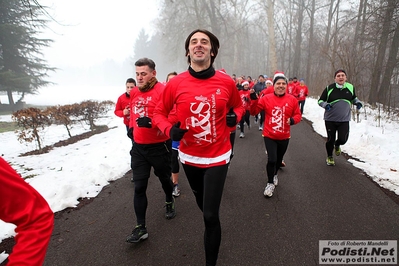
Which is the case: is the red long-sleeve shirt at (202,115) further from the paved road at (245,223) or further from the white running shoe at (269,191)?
the white running shoe at (269,191)

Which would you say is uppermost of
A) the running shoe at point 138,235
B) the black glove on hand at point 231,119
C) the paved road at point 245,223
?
the black glove on hand at point 231,119

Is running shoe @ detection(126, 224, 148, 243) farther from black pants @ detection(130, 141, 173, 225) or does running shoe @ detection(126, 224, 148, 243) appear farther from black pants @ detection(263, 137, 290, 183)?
black pants @ detection(263, 137, 290, 183)

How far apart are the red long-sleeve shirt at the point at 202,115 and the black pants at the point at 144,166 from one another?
82 centimetres

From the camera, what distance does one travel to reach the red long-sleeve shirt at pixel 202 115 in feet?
7.53

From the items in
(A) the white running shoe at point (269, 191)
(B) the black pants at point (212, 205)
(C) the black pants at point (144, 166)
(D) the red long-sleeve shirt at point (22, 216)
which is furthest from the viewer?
(A) the white running shoe at point (269, 191)

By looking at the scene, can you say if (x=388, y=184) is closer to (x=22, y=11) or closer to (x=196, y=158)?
(x=196, y=158)

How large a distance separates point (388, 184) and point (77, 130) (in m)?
12.7

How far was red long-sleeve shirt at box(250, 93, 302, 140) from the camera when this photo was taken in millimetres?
4094

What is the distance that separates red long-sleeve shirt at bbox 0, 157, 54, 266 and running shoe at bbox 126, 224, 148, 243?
211 centimetres

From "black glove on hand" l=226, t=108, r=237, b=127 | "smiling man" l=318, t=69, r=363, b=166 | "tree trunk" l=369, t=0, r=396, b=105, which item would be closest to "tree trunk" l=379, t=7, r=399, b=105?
"tree trunk" l=369, t=0, r=396, b=105

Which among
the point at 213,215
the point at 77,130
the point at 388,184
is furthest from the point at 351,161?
the point at 77,130

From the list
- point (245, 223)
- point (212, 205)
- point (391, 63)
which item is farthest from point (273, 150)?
point (391, 63)

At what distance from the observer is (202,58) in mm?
2275

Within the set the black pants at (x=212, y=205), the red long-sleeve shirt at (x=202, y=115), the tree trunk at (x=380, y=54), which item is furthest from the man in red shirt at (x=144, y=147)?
the tree trunk at (x=380, y=54)
